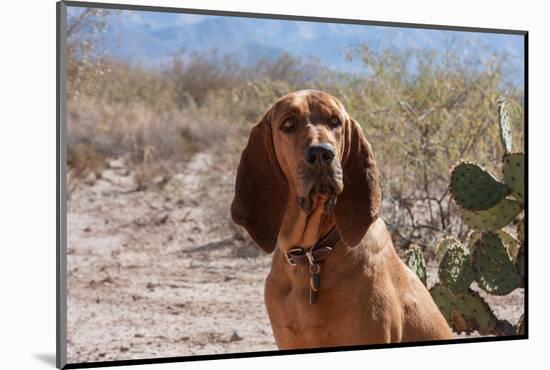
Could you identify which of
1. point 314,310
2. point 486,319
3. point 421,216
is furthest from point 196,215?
point 314,310

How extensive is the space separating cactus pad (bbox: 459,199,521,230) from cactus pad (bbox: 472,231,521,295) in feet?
0.22

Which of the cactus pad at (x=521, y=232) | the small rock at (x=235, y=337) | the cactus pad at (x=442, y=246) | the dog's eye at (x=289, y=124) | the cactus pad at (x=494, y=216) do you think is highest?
the dog's eye at (x=289, y=124)

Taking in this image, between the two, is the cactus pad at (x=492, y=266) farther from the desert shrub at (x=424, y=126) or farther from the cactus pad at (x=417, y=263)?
the desert shrub at (x=424, y=126)

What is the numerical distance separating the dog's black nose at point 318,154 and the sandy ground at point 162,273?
1848 millimetres

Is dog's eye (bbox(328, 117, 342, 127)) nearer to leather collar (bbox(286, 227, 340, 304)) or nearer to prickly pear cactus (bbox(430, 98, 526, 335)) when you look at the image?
leather collar (bbox(286, 227, 340, 304))

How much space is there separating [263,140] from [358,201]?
55cm

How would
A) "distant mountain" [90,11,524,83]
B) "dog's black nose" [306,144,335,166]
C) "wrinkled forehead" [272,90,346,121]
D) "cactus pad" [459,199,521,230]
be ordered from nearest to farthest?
1. "dog's black nose" [306,144,335,166]
2. "wrinkled forehead" [272,90,346,121]
3. "distant mountain" [90,11,524,83]
4. "cactus pad" [459,199,521,230]

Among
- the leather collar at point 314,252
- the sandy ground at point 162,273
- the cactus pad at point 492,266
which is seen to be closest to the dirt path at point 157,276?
the sandy ground at point 162,273

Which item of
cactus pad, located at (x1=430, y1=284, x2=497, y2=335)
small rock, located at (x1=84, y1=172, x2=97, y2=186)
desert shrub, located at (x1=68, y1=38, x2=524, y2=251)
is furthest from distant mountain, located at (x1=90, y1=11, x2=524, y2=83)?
cactus pad, located at (x1=430, y1=284, x2=497, y2=335)

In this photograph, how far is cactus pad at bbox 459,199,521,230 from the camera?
607 centimetres

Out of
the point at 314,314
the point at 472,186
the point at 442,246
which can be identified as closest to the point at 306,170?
the point at 314,314

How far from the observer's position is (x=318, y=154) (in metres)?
4.47

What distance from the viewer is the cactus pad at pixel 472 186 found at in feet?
19.6

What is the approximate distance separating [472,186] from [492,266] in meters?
0.54
